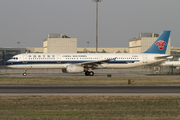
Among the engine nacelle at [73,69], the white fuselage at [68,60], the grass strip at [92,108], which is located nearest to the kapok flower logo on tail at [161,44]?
the white fuselage at [68,60]

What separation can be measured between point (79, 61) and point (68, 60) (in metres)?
2.04

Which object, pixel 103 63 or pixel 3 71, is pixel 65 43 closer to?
pixel 3 71

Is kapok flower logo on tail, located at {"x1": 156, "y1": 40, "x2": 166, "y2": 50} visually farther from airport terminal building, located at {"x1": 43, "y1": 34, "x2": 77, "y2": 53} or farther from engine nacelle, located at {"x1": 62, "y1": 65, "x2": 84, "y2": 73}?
airport terminal building, located at {"x1": 43, "y1": 34, "x2": 77, "y2": 53}

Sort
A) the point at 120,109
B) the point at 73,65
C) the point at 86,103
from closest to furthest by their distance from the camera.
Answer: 1. the point at 120,109
2. the point at 86,103
3. the point at 73,65

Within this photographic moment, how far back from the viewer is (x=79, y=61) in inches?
1911

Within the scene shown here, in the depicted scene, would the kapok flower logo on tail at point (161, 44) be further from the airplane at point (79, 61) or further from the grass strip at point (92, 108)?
the grass strip at point (92, 108)

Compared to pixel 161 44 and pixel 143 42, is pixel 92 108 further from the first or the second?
pixel 143 42

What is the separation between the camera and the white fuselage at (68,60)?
4766 cm

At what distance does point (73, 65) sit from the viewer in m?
46.6

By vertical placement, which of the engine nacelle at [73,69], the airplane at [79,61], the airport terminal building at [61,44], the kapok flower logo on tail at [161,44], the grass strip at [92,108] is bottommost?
the grass strip at [92,108]

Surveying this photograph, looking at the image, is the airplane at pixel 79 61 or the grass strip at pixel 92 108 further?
the airplane at pixel 79 61

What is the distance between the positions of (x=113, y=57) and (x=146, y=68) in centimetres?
1950

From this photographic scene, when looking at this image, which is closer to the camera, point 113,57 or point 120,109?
point 120,109

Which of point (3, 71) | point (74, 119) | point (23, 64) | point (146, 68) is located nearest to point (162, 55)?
point (146, 68)
